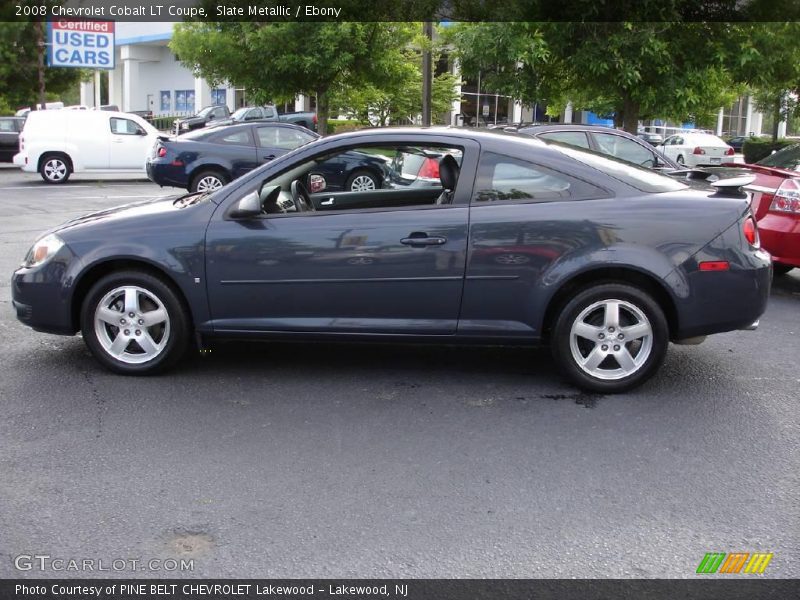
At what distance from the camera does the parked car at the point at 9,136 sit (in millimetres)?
23625

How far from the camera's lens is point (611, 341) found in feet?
17.5

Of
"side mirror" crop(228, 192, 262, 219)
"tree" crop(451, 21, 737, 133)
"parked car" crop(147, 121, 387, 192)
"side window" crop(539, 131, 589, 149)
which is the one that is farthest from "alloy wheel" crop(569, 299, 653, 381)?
"parked car" crop(147, 121, 387, 192)

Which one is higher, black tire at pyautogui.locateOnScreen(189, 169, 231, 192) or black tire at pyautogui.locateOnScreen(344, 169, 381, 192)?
black tire at pyautogui.locateOnScreen(344, 169, 381, 192)

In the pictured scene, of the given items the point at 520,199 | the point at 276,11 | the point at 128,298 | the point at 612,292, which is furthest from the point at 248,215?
the point at 276,11

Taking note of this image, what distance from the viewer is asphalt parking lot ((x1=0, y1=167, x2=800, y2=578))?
3486mm

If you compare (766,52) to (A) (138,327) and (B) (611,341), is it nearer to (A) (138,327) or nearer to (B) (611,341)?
(B) (611,341)

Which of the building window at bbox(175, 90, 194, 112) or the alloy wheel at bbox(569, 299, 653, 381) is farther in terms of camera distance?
the building window at bbox(175, 90, 194, 112)

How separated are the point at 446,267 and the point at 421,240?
22 cm

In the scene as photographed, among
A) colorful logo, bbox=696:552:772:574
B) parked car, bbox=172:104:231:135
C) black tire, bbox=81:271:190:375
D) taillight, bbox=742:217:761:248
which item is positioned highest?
parked car, bbox=172:104:231:135

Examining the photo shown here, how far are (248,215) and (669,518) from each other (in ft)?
9.87

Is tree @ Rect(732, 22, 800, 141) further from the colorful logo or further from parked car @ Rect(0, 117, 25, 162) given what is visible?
parked car @ Rect(0, 117, 25, 162)

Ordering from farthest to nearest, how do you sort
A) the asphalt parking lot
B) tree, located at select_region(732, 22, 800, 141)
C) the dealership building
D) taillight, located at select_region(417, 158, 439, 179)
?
the dealership building
tree, located at select_region(732, 22, 800, 141)
taillight, located at select_region(417, 158, 439, 179)
the asphalt parking lot

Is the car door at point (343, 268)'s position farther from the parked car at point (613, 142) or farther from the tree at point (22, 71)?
the tree at point (22, 71)

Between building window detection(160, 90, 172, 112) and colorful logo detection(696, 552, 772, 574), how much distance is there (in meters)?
60.6
